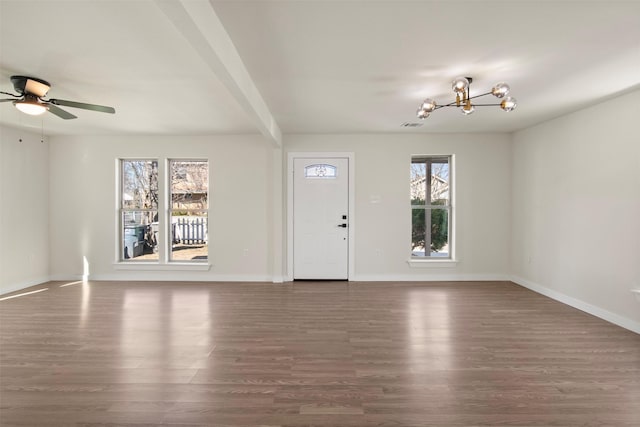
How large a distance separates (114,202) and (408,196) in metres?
4.97

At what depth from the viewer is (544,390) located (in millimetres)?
2105

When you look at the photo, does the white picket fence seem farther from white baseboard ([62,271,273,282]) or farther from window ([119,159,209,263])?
white baseboard ([62,271,273,282])

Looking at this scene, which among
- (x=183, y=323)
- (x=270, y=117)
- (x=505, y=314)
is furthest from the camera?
(x=270, y=117)

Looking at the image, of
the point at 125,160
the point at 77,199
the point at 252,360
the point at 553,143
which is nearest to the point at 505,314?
the point at 553,143

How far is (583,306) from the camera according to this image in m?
3.76

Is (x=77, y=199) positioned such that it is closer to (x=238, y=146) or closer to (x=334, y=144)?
(x=238, y=146)

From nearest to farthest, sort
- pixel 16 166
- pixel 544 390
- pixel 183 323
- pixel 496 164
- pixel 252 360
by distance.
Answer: pixel 544 390
pixel 252 360
pixel 183 323
pixel 16 166
pixel 496 164

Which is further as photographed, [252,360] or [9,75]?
[9,75]

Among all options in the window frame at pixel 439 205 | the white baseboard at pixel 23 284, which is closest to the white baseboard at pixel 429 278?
the window frame at pixel 439 205

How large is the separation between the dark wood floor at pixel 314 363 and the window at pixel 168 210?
1417mm

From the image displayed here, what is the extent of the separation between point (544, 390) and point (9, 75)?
197 inches

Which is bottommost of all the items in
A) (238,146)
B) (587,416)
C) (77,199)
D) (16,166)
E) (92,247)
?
(587,416)

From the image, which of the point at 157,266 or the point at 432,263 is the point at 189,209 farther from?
the point at 432,263

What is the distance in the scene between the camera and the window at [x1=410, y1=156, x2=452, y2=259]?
532cm
